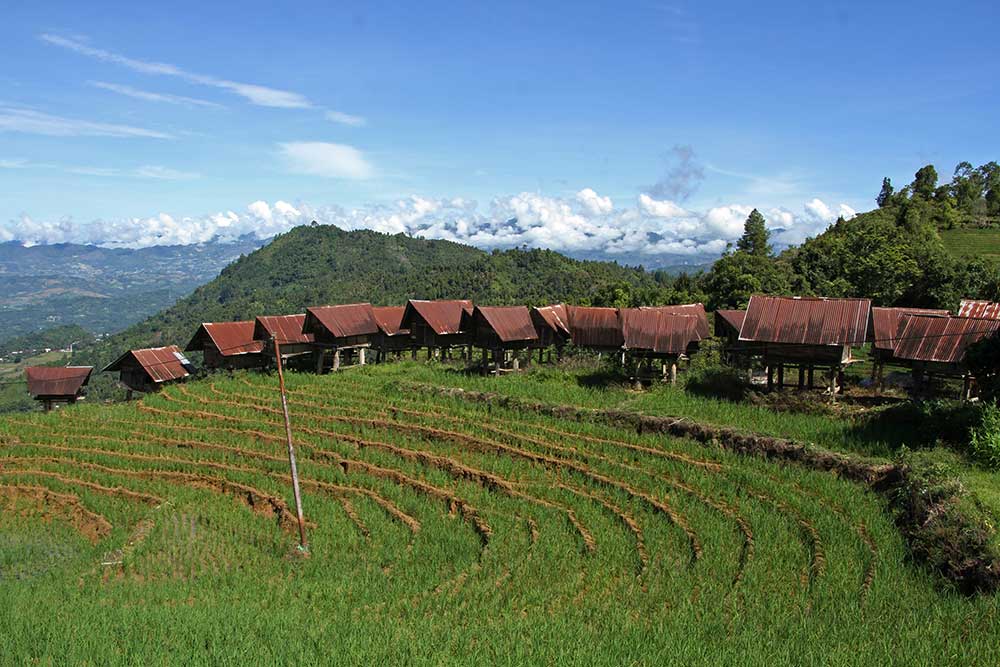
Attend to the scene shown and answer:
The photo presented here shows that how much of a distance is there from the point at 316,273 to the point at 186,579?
170761mm

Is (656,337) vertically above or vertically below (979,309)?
below

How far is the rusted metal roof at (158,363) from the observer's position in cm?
3433

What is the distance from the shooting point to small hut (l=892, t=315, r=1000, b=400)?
22.3 meters

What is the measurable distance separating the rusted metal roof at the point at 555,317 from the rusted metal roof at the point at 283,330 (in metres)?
11.6

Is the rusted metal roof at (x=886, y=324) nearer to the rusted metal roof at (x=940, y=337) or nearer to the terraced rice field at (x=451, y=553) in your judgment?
the rusted metal roof at (x=940, y=337)

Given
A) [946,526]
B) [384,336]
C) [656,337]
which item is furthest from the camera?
[384,336]

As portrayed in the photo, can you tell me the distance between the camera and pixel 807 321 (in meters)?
24.8

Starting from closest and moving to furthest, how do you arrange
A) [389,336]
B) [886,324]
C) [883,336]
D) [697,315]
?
[883,336] < [886,324] < [697,315] < [389,336]

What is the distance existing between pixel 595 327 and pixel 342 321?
12.1m

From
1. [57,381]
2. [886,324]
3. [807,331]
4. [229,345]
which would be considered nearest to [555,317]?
[807,331]

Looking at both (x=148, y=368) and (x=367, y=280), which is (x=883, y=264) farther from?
(x=367, y=280)

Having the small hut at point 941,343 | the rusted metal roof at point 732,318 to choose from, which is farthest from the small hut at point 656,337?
the small hut at point 941,343

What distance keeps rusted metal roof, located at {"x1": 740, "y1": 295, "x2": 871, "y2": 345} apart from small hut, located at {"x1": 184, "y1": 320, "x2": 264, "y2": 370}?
74.9 ft

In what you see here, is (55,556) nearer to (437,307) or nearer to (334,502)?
(334,502)
